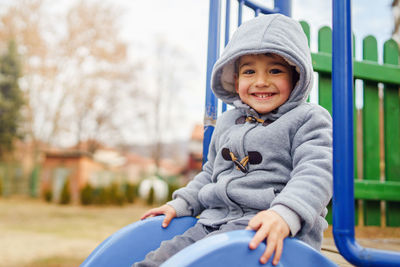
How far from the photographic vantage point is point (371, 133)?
2.27 metres

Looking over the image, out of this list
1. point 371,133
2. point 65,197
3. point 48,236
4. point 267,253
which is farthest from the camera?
point 65,197

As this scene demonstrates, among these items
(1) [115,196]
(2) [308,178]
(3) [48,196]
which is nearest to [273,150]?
(2) [308,178]

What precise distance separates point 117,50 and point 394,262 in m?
12.2

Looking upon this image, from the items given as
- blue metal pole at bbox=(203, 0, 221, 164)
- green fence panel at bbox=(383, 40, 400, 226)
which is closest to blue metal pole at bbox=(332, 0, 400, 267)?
blue metal pole at bbox=(203, 0, 221, 164)

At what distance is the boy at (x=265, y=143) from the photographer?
87 centimetres

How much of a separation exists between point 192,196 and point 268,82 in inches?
15.9

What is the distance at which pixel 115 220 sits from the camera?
692 centimetres

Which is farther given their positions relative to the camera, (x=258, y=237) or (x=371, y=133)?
(x=371, y=133)

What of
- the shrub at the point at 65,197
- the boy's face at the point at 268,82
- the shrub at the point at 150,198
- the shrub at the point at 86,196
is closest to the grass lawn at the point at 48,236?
the shrub at the point at 65,197

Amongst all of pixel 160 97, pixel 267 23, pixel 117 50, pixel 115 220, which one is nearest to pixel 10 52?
pixel 117 50

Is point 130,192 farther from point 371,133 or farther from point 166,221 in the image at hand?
point 166,221

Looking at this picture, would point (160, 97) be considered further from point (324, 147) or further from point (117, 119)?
point (324, 147)

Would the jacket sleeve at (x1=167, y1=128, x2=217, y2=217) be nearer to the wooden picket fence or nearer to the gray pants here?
the gray pants

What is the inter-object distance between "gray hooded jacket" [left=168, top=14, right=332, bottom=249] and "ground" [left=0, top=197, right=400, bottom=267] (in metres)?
0.39
